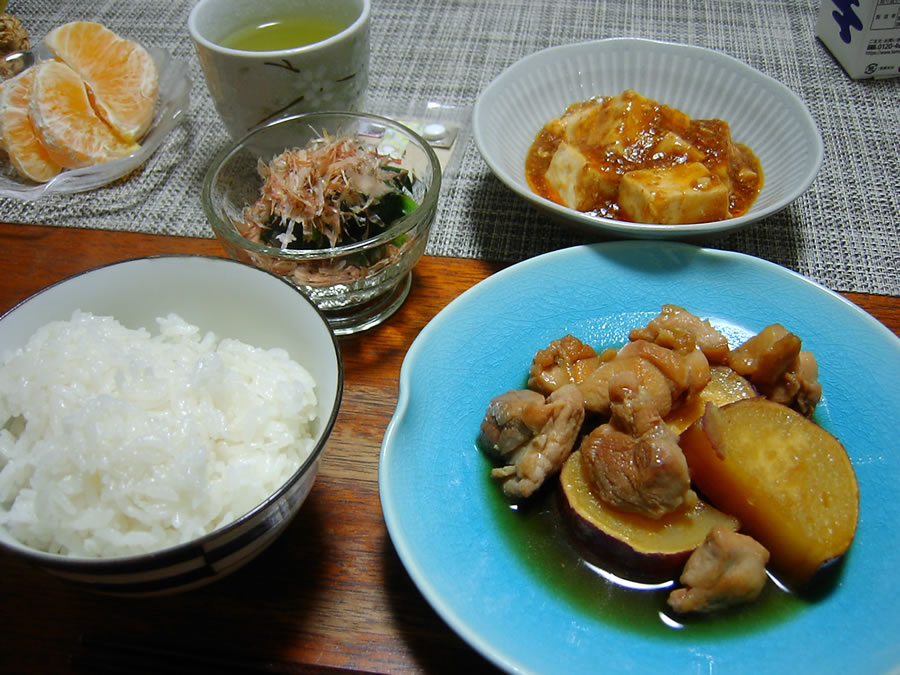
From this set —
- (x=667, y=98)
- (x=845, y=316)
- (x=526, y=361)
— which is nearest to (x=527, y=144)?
(x=667, y=98)

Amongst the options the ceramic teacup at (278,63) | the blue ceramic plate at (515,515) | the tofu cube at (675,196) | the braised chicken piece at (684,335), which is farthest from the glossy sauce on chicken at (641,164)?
the ceramic teacup at (278,63)

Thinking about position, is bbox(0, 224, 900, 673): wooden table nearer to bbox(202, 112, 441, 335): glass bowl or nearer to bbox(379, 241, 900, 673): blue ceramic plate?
bbox(379, 241, 900, 673): blue ceramic plate

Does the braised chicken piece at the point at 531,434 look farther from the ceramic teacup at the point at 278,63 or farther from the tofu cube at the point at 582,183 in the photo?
the ceramic teacup at the point at 278,63

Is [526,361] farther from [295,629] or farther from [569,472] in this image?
[295,629]

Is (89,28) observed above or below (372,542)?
above

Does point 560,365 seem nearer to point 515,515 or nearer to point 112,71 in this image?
point 515,515

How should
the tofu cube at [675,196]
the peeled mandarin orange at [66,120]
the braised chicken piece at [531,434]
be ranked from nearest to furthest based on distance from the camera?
1. the braised chicken piece at [531,434]
2. the tofu cube at [675,196]
3. the peeled mandarin orange at [66,120]

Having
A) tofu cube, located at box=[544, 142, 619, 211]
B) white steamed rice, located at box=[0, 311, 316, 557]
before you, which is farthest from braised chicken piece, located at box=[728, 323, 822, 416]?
white steamed rice, located at box=[0, 311, 316, 557]
